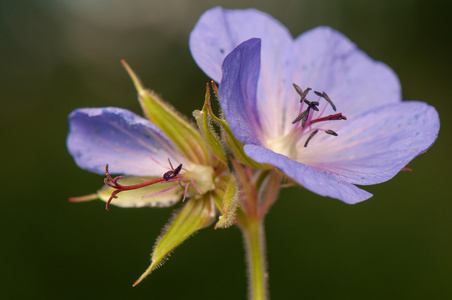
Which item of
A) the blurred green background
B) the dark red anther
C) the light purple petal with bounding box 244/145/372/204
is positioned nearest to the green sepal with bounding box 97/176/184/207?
the dark red anther

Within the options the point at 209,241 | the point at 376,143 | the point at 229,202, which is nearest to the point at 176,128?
the point at 229,202

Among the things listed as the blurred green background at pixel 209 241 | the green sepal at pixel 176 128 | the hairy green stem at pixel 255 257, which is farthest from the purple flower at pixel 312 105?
the blurred green background at pixel 209 241

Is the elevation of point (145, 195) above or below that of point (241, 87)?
below

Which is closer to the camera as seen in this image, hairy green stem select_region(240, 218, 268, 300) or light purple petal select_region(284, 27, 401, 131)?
hairy green stem select_region(240, 218, 268, 300)

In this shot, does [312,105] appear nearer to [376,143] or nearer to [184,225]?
[376,143]

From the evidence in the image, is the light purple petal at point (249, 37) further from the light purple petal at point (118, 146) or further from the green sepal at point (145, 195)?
the green sepal at point (145, 195)

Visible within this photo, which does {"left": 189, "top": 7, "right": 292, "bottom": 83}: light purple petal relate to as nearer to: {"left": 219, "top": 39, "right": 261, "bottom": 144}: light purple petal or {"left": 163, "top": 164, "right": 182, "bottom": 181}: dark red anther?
{"left": 219, "top": 39, "right": 261, "bottom": 144}: light purple petal
